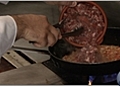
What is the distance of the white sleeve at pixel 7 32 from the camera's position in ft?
3.57

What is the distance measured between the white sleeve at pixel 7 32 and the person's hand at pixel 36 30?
3 centimetres

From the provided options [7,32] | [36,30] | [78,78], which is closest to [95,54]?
[78,78]

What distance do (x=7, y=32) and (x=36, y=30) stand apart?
0.13 meters

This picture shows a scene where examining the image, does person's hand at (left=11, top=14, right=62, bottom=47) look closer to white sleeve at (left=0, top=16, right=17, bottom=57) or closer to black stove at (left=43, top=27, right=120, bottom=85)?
white sleeve at (left=0, top=16, right=17, bottom=57)

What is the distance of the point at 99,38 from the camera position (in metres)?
1.37

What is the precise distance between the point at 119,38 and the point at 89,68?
0.42m

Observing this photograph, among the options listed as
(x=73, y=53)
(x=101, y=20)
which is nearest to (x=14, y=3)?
(x=73, y=53)

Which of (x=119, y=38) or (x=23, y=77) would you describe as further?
(x=119, y=38)

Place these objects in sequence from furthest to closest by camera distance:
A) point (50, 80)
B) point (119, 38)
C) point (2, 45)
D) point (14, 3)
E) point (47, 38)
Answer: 1. point (14, 3)
2. point (119, 38)
3. point (50, 80)
4. point (47, 38)
5. point (2, 45)

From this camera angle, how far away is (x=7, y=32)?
1.10 m

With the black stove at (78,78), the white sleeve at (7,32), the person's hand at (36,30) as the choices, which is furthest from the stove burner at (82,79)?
the white sleeve at (7,32)

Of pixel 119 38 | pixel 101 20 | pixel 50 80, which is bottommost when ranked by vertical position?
pixel 50 80

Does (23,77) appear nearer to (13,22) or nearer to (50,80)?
(50,80)

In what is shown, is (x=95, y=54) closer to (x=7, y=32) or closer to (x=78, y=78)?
(x=78, y=78)
